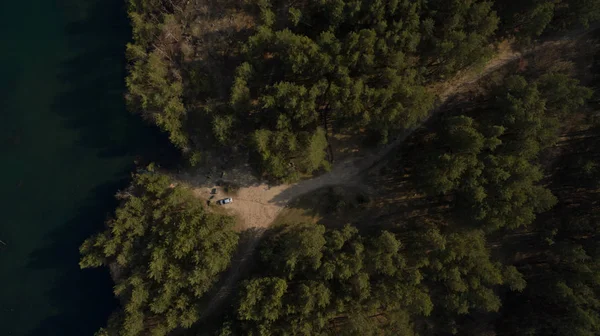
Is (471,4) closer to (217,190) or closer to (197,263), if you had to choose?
(217,190)

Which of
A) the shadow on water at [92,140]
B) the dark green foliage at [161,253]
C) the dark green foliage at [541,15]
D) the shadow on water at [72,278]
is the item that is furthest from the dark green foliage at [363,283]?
the dark green foliage at [541,15]

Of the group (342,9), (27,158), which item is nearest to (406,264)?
(342,9)

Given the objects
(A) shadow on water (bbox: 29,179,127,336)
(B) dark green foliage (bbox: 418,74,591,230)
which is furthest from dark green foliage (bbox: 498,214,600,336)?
(A) shadow on water (bbox: 29,179,127,336)

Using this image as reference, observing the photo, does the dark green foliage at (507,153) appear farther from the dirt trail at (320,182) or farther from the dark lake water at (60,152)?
the dark lake water at (60,152)

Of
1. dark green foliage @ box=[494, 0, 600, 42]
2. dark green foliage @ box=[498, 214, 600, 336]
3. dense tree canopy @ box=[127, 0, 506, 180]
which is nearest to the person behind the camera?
dark green foliage @ box=[498, 214, 600, 336]

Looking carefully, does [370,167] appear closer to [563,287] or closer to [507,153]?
[507,153]

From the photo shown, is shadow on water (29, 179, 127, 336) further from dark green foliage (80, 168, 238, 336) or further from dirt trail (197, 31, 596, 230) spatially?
dirt trail (197, 31, 596, 230)
